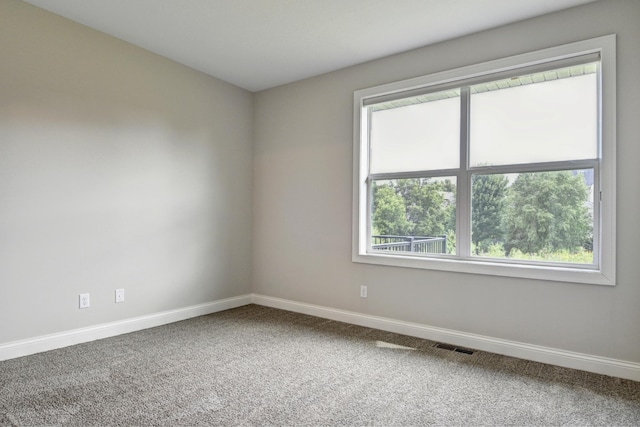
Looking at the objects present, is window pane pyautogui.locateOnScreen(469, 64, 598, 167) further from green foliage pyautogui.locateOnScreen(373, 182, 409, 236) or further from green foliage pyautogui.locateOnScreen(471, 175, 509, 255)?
green foliage pyautogui.locateOnScreen(373, 182, 409, 236)

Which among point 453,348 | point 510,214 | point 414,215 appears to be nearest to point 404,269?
point 414,215

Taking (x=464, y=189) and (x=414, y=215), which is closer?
(x=464, y=189)

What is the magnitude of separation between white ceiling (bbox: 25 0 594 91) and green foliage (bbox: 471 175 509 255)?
4.07ft

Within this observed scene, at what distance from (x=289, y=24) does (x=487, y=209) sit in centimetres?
223

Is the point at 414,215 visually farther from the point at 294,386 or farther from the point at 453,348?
the point at 294,386

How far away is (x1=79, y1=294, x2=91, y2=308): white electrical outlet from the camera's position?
3168 millimetres

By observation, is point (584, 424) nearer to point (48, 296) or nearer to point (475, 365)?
point (475, 365)

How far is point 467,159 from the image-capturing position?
3.27 m

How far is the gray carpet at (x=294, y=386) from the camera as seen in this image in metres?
2.04

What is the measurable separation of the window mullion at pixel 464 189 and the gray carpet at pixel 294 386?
89 centimetres

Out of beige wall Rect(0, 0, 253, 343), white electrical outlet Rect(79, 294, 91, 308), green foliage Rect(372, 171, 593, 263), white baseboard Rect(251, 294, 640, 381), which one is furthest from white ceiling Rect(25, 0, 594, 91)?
white baseboard Rect(251, 294, 640, 381)

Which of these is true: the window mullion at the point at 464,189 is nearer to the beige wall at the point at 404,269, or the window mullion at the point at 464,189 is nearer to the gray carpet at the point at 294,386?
the beige wall at the point at 404,269

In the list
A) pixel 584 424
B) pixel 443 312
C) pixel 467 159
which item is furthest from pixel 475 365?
pixel 467 159

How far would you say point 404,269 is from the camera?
3531 mm
